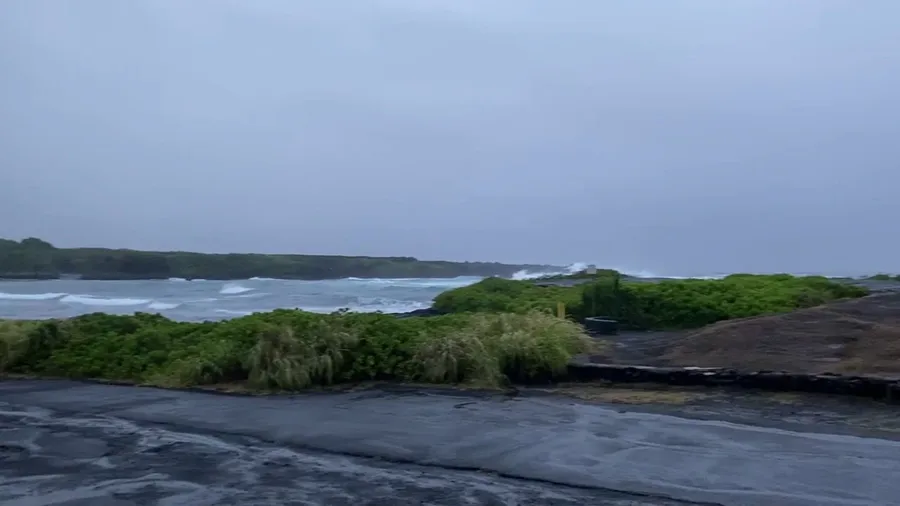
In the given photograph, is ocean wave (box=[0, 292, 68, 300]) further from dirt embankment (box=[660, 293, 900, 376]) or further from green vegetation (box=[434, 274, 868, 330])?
dirt embankment (box=[660, 293, 900, 376])

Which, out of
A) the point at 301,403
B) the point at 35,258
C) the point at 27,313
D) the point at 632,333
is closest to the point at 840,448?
the point at 301,403

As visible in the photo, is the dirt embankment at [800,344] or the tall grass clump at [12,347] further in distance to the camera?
the tall grass clump at [12,347]

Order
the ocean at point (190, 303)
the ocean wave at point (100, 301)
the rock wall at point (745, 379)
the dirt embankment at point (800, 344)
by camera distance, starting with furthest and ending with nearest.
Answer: the ocean wave at point (100, 301), the ocean at point (190, 303), the dirt embankment at point (800, 344), the rock wall at point (745, 379)

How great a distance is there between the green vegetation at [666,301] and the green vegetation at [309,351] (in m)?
4.67

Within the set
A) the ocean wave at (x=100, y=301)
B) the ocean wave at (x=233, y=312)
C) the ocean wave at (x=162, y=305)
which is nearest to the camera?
the ocean wave at (x=233, y=312)

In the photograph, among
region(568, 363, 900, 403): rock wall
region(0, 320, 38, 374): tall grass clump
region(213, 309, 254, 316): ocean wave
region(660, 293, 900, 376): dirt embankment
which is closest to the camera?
region(568, 363, 900, 403): rock wall

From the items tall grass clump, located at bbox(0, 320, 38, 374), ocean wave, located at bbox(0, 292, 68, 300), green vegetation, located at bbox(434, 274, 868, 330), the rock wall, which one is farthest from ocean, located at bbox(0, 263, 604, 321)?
the rock wall

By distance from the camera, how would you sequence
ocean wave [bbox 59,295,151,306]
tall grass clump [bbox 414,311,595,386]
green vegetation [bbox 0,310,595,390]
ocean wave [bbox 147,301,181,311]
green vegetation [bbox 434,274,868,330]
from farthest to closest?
ocean wave [bbox 59,295,151,306] < ocean wave [bbox 147,301,181,311] < green vegetation [bbox 434,274,868,330] < green vegetation [bbox 0,310,595,390] < tall grass clump [bbox 414,311,595,386]

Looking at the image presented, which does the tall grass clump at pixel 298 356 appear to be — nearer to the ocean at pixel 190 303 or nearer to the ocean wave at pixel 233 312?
the ocean at pixel 190 303

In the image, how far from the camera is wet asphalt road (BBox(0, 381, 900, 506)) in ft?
23.3

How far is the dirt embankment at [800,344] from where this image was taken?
12.9 metres

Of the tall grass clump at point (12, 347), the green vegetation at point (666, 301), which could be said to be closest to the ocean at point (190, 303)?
the green vegetation at point (666, 301)

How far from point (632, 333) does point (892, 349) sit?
6413 millimetres

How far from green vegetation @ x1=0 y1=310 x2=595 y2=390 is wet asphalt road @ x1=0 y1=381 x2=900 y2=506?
1.51 meters
